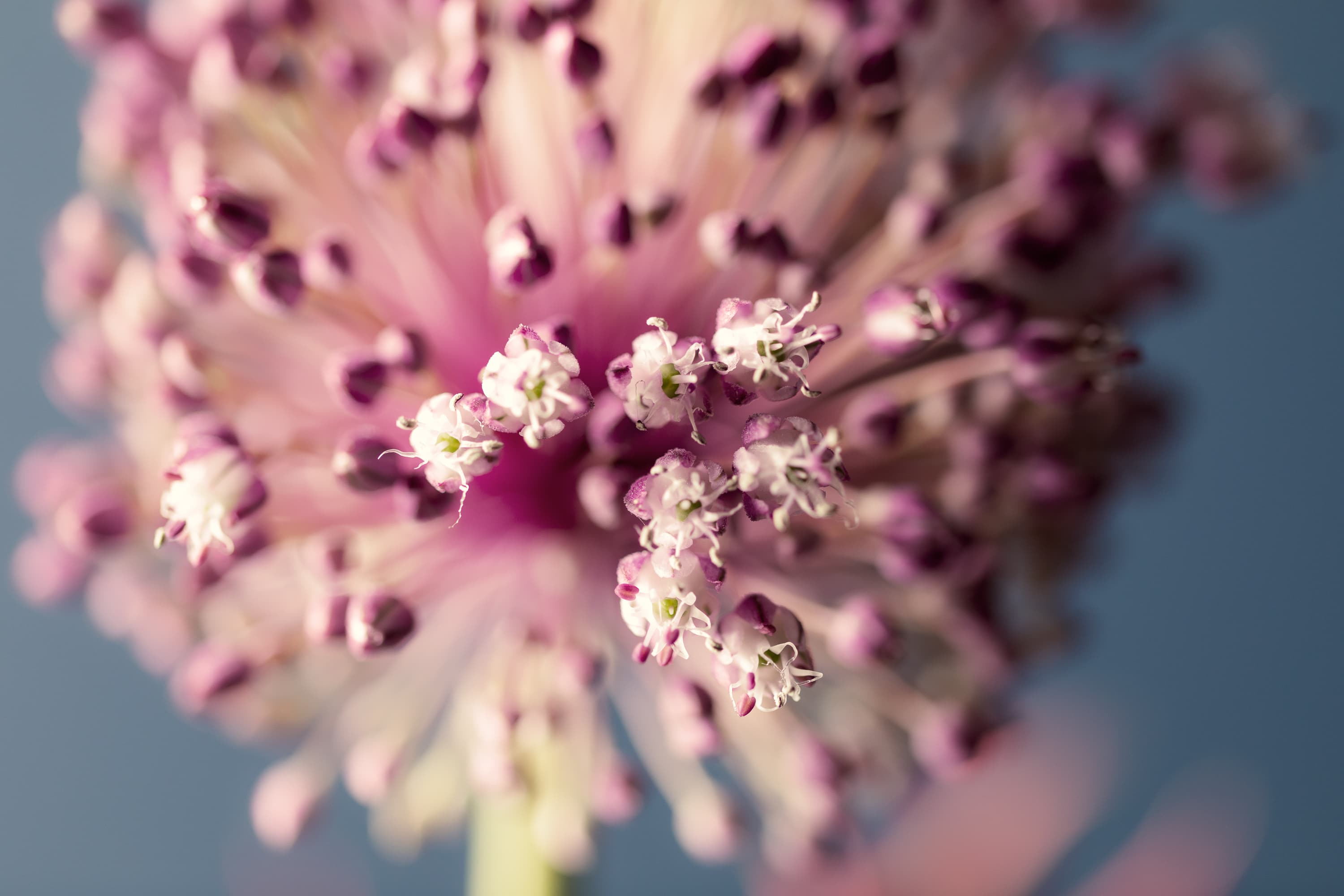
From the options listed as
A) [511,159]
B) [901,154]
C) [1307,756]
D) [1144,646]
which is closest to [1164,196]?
[901,154]

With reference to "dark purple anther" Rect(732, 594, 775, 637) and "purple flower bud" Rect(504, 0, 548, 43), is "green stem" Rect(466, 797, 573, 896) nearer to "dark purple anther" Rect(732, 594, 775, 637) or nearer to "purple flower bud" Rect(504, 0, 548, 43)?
"dark purple anther" Rect(732, 594, 775, 637)

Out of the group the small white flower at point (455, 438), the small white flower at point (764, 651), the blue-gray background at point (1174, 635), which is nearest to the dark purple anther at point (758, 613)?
the small white flower at point (764, 651)

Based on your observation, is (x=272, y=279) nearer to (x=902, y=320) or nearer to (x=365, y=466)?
(x=365, y=466)

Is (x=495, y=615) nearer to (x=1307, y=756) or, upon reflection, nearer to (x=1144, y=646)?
(x=1144, y=646)

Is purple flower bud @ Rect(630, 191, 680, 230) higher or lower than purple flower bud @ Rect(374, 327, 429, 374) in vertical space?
higher

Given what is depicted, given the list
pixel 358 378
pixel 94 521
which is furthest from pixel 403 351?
pixel 94 521

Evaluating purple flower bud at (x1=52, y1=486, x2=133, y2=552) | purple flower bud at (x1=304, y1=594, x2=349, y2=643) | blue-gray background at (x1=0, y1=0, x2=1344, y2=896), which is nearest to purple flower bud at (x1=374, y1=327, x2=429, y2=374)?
purple flower bud at (x1=304, y1=594, x2=349, y2=643)

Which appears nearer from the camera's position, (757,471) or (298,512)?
(757,471)
